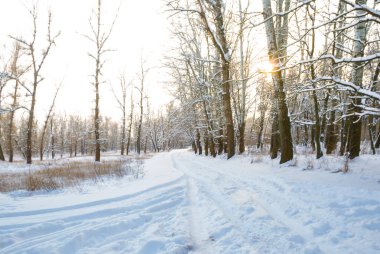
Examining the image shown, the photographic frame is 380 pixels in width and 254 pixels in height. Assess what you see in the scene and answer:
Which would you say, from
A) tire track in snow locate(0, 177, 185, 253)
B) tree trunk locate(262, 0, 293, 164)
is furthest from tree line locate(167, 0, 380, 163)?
tire track in snow locate(0, 177, 185, 253)

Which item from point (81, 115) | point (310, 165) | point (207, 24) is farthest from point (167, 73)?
point (81, 115)

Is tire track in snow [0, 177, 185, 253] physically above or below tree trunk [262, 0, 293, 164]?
below

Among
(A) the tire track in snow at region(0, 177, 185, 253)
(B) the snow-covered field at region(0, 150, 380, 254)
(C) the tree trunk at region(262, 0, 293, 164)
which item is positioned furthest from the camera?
(C) the tree trunk at region(262, 0, 293, 164)

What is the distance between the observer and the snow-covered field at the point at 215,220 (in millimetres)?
3309

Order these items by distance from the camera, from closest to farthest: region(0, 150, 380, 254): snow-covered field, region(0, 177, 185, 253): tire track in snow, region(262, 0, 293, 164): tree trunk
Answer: region(0, 150, 380, 254): snow-covered field
region(0, 177, 185, 253): tire track in snow
region(262, 0, 293, 164): tree trunk

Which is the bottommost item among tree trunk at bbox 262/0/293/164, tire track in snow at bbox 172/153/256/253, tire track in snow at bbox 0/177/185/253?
tire track in snow at bbox 172/153/256/253

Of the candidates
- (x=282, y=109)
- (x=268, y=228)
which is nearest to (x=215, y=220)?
(x=268, y=228)

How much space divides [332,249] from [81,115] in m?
94.8

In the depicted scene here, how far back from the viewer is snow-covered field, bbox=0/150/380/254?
3309 mm

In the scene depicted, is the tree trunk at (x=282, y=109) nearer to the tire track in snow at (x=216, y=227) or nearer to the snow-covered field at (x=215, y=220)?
the snow-covered field at (x=215, y=220)

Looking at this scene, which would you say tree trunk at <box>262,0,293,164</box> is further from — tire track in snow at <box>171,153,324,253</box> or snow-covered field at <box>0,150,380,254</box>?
tire track in snow at <box>171,153,324,253</box>

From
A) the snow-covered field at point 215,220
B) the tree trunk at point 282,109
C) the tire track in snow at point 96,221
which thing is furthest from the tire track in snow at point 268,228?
the tree trunk at point 282,109

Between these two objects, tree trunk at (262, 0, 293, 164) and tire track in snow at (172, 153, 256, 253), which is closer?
tire track in snow at (172, 153, 256, 253)

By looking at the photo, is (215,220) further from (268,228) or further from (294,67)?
(294,67)
